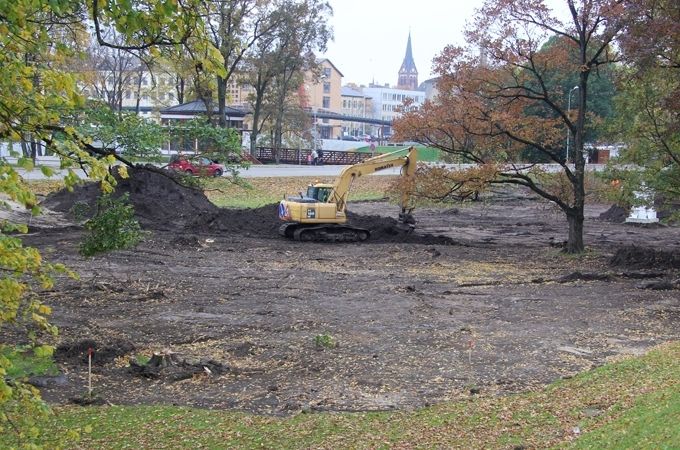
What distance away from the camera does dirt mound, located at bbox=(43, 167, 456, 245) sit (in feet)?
94.9

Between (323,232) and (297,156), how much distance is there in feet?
132

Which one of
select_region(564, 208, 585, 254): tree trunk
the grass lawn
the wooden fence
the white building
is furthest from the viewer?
the white building

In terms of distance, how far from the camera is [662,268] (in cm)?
2252

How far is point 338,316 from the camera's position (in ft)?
50.9

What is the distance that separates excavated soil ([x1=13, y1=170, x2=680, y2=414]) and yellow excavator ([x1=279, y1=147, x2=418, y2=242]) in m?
0.75

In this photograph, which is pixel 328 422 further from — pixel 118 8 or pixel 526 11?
pixel 526 11

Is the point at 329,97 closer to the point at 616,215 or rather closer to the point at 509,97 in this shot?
the point at 616,215

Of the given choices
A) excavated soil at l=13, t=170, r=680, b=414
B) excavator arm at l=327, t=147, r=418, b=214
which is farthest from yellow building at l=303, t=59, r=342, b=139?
excavated soil at l=13, t=170, r=680, b=414

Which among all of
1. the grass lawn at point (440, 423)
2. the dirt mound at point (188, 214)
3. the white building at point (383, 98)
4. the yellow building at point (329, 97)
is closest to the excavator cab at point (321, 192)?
the dirt mound at point (188, 214)

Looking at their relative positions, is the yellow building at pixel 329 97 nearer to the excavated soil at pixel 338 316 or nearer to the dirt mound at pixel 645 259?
the excavated soil at pixel 338 316

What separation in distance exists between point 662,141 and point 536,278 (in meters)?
5.56

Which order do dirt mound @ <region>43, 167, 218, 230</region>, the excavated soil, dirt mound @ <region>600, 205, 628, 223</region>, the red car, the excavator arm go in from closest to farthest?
1. the red car
2. the excavated soil
3. the excavator arm
4. dirt mound @ <region>43, 167, 218, 230</region>
5. dirt mound @ <region>600, 205, 628, 223</region>

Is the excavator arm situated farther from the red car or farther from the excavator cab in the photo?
the red car

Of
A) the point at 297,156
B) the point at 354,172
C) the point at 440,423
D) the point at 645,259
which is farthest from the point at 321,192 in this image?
the point at 297,156
